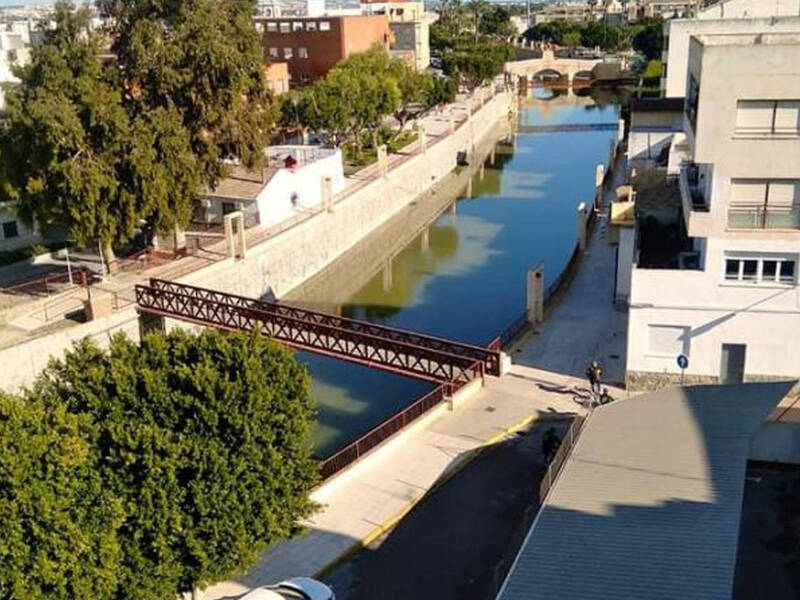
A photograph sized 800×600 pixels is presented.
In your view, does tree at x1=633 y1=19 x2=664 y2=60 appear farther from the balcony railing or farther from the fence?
the fence

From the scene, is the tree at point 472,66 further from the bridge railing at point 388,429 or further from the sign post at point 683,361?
the sign post at point 683,361

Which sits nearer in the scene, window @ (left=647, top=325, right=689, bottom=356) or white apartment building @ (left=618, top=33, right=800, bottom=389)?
white apartment building @ (left=618, top=33, right=800, bottom=389)

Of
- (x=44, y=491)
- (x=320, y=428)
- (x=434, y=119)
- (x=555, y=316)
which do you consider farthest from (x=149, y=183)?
(x=434, y=119)

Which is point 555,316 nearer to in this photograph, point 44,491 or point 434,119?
point 44,491

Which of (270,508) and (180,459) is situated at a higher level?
(180,459)

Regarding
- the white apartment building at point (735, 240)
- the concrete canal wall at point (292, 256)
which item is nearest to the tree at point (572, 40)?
the concrete canal wall at point (292, 256)

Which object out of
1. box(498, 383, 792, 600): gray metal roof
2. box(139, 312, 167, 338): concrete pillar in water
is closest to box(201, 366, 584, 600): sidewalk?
box(498, 383, 792, 600): gray metal roof
